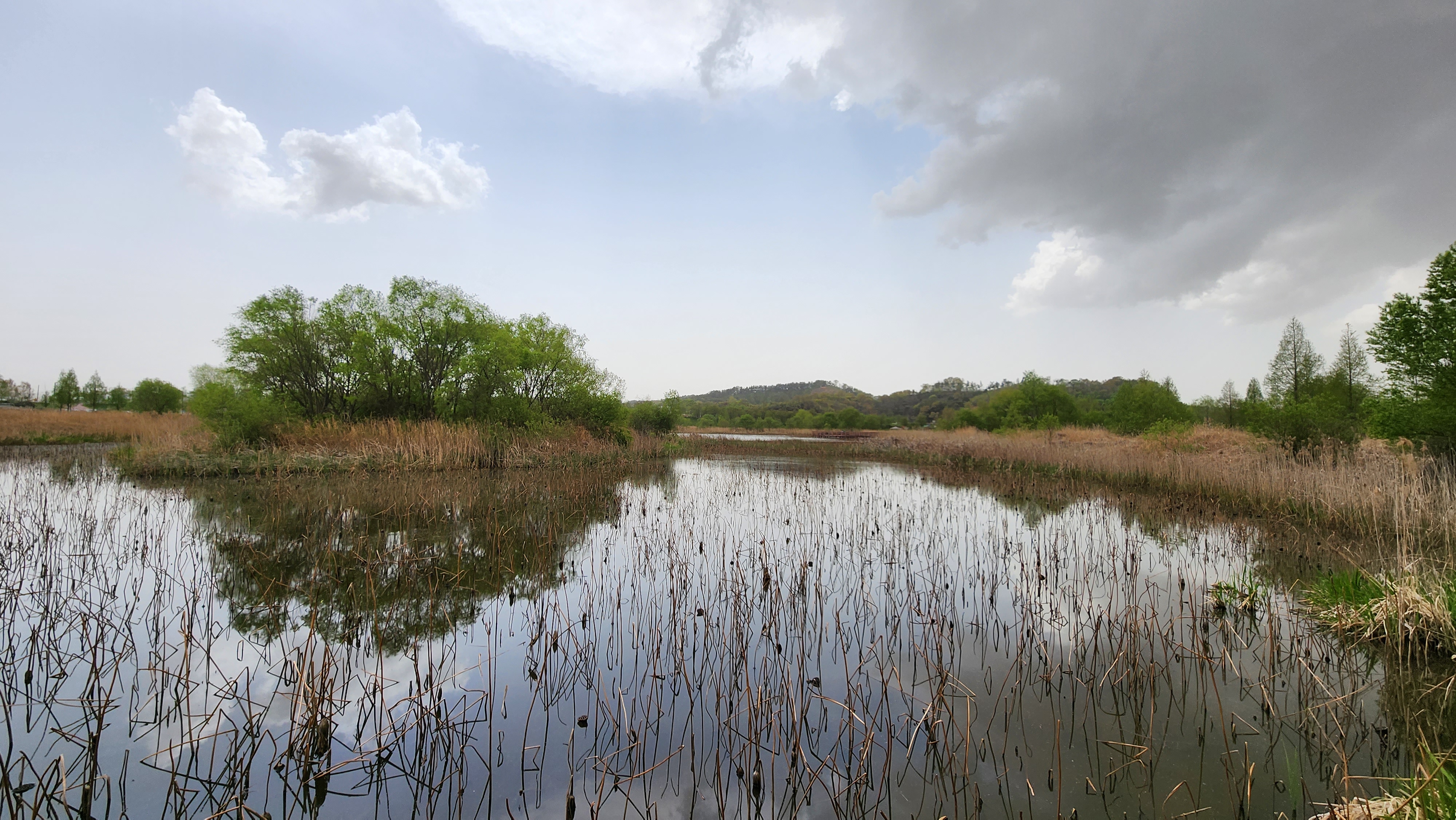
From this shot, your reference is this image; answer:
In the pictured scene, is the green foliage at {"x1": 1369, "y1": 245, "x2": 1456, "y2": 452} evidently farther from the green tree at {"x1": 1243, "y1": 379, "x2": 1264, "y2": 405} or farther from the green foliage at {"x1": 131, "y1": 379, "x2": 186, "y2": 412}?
the green foliage at {"x1": 131, "y1": 379, "x2": 186, "y2": 412}

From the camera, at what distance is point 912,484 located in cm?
1839

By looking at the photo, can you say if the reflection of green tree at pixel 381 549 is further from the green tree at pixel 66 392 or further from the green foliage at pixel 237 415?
the green tree at pixel 66 392

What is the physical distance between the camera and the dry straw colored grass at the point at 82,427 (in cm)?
2745

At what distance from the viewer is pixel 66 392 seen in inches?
2474

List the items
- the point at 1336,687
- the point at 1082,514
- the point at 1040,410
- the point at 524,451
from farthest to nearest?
the point at 1040,410 → the point at 524,451 → the point at 1082,514 → the point at 1336,687

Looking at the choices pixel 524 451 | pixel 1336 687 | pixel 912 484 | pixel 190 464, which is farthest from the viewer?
pixel 524 451

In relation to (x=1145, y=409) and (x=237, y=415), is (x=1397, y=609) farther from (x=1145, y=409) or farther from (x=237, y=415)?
(x=1145, y=409)

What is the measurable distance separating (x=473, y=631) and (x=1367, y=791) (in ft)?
21.0

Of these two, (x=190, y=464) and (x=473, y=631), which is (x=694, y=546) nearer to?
(x=473, y=631)

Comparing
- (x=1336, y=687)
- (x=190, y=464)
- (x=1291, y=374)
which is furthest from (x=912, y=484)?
(x=1291, y=374)

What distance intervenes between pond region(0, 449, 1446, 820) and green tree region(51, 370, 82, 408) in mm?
83987

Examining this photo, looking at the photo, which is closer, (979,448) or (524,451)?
(524,451)

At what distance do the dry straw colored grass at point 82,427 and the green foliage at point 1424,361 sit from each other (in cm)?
3862

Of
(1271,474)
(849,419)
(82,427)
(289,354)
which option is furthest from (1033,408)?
(82,427)
